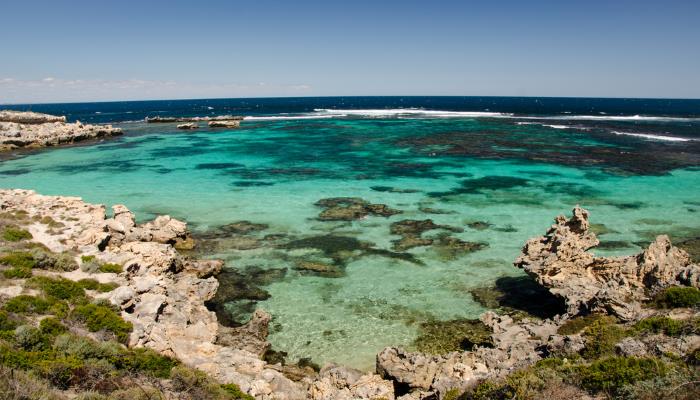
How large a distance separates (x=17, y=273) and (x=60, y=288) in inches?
70.2

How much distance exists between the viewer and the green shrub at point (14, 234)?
17.4 meters

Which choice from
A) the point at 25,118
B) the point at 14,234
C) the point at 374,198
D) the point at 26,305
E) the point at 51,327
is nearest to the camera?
the point at 51,327

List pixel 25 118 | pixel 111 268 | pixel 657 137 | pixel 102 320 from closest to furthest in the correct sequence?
pixel 102 320
pixel 111 268
pixel 657 137
pixel 25 118

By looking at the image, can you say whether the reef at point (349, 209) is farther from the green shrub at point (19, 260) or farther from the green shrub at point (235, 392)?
the green shrub at point (235, 392)

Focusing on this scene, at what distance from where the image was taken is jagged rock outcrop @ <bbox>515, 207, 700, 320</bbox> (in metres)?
14.4

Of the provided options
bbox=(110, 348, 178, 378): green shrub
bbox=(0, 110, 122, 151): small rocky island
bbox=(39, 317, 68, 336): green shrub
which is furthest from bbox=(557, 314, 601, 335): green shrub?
bbox=(0, 110, 122, 151): small rocky island

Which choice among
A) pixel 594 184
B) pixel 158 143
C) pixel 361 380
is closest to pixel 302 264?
pixel 361 380

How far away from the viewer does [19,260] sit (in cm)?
1458

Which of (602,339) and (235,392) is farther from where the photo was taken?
(602,339)

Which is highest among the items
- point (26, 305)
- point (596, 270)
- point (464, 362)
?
point (26, 305)

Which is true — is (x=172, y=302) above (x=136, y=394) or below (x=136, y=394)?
below

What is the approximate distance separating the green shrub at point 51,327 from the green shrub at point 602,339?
12.9 meters

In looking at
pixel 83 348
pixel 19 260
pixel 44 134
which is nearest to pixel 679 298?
pixel 83 348

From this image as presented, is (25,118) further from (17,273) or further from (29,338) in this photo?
(29,338)
